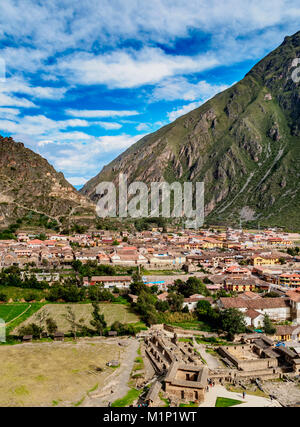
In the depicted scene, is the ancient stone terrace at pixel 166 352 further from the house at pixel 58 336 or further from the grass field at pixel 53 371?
the house at pixel 58 336

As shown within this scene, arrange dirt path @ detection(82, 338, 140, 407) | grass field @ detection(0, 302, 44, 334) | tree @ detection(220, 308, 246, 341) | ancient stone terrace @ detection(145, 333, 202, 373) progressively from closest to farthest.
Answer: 1. dirt path @ detection(82, 338, 140, 407)
2. ancient stone terrace @ detection(145, 333, 202, 373)
3. tree @ detection(220, 308, 246, 341)
4. grass field @ detection(0, 302, 44, 334)

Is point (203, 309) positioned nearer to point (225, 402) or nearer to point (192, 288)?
point (192, 288)

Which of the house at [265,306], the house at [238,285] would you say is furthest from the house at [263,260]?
the house at [265,306]

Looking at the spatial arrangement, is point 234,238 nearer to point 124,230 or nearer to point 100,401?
point 124,230

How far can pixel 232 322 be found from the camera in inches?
1288

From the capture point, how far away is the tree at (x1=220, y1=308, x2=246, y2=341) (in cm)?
3225

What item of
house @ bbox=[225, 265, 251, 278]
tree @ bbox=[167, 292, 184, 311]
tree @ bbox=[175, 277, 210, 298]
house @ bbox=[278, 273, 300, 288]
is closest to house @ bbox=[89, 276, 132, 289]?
tree @ bbox=[175, 277, 210, 298]

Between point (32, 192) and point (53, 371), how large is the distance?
285ft

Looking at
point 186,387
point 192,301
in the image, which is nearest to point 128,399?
point 186,387

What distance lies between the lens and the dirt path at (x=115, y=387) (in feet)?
65.9

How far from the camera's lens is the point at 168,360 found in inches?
1022

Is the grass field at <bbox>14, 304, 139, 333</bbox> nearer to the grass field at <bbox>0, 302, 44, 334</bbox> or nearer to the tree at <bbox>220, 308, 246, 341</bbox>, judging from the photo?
the grass field at <bbox>0, 302, 44, 334</bbox>

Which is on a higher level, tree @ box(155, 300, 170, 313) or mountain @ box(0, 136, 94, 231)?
mountain @ box(0, 136, 94, 231)

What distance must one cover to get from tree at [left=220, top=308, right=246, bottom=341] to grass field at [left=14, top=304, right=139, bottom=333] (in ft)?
30.3
